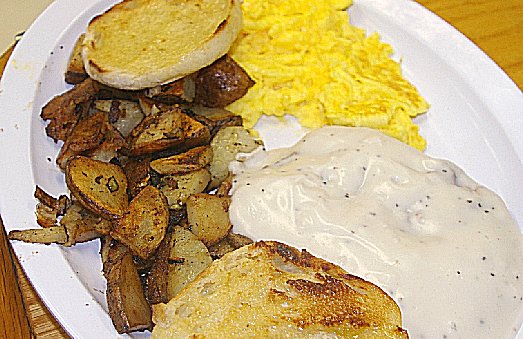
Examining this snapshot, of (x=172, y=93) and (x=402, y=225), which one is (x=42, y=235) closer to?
(x=172, y=93)

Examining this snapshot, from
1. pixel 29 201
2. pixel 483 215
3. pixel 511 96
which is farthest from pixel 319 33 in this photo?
pixel 29 201

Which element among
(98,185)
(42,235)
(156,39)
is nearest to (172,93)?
(156,39)

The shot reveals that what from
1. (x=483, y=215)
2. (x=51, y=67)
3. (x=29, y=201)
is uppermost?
(x=51, y=67)

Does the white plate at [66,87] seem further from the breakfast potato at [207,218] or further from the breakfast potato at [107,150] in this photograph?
the breakfast potato at [207,218]

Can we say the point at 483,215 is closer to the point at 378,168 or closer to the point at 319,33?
the point at 378,168

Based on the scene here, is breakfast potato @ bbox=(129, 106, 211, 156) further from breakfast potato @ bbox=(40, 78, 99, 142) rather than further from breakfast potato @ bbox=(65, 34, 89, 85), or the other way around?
breakfast potato @ bbox=(65, 34, 89, 85)

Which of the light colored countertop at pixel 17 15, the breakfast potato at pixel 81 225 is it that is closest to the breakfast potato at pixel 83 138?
the breakfast potato at pixel 81 225

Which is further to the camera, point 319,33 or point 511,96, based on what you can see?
point 319,33
